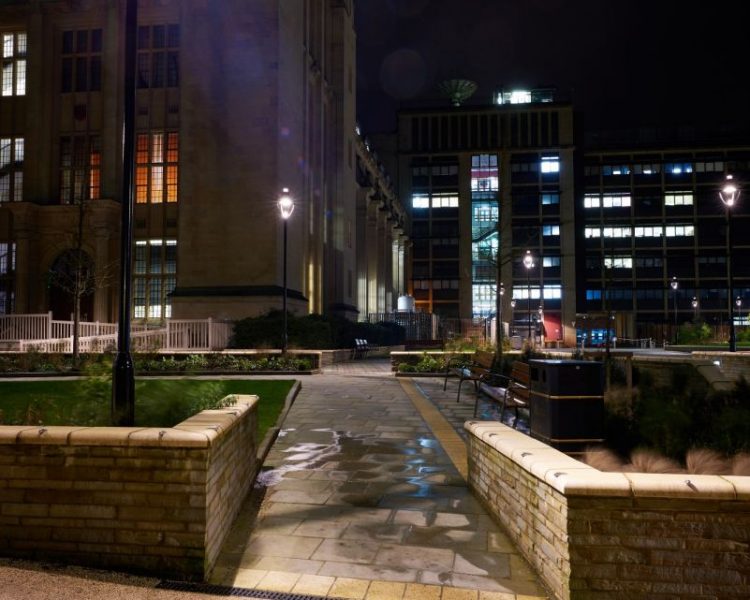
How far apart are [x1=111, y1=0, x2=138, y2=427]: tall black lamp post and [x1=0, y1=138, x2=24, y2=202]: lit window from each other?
30.8 metres

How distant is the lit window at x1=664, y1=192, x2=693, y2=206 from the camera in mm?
89500

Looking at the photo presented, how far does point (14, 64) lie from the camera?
110ft

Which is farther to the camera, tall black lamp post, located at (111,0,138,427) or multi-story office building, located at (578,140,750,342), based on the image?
multi-story office building, located at (578,140,750,342)

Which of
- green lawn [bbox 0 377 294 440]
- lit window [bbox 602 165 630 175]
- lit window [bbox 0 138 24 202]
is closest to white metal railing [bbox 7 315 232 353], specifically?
lit window [bbox 0 138 24 202]

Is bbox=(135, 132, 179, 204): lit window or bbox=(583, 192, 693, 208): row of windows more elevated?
bbox=(583, 192, 693, 208): row of windows

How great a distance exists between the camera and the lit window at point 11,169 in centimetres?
3300

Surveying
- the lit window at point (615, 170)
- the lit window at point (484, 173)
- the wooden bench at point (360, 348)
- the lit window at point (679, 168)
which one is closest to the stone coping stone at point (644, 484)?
the wooden bench at point (360, 348)

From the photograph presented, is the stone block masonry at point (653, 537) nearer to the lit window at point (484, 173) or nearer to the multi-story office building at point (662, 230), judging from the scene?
the multi-story office building at point (662, 230)

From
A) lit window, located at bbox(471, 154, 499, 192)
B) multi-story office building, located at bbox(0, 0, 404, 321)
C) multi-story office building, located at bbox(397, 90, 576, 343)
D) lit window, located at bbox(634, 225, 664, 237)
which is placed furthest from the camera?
lit window, located at bbox(634, 225, 664, 237)

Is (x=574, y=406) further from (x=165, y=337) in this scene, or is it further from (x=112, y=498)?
(x=165, y=337)

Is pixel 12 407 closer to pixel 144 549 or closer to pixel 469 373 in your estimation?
pixel 144 549

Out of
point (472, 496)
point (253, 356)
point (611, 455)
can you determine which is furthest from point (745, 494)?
point (253, 356)

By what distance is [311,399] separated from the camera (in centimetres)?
1330

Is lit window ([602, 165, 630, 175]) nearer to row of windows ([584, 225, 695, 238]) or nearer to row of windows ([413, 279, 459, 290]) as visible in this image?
row of windows ([584, 225, 695, 238])
